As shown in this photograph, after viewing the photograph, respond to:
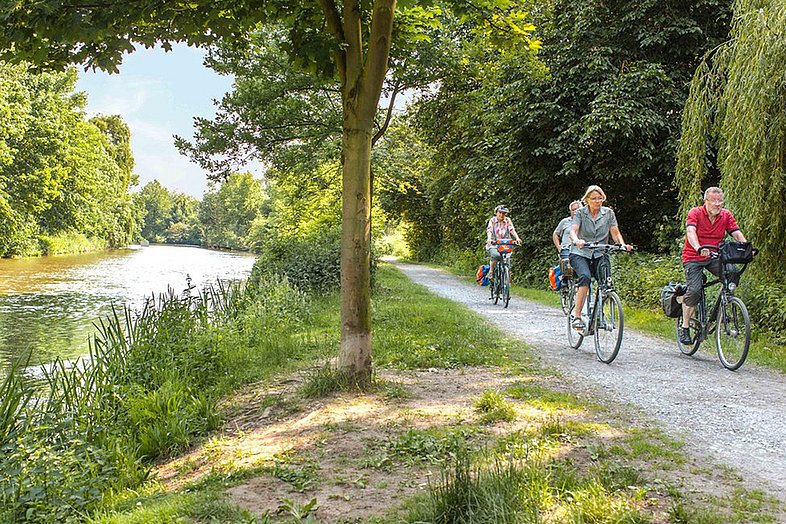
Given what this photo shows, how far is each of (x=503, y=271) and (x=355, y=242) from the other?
8.11m

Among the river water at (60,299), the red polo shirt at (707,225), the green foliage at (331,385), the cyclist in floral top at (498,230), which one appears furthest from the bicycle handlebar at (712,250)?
the river water at (60,299)

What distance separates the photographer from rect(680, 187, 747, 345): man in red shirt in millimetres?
6875

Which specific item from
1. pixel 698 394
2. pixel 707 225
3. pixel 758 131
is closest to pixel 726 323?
pixel 707 225

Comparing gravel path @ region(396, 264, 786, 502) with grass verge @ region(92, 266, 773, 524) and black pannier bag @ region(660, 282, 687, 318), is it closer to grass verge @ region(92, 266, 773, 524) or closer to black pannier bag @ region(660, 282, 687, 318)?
grass verge @ region(92, 266, 773, 524)

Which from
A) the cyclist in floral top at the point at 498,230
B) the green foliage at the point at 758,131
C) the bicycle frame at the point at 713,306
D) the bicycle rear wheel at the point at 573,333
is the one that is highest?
the green foliage at the point at 758,131

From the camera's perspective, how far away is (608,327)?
7109 millimetres

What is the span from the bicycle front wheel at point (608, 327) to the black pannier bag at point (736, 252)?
123 centimetres

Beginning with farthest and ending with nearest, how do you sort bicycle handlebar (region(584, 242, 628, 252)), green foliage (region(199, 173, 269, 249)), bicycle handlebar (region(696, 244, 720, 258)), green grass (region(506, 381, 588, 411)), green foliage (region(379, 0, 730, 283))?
green foliage (region(199, 173, 269, 249))
green foliage (region(379, 0, 730, 283))
bicycle handlebar (region(584, 242, 628, 252))
bicycle handlebar (region(696, 244, 720, 258))
green grass (region(506, 381, 588, 411))

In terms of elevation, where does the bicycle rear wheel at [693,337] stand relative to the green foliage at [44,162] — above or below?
below

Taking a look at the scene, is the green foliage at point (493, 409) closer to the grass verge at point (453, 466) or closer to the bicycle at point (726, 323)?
the grass verge at point (453, 466)

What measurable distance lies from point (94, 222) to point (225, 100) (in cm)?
2734

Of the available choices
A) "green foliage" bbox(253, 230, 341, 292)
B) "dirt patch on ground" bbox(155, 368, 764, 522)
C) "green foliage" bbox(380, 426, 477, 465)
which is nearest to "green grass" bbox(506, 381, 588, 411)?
"dirt patch on ground" bbox(155, 368, 764, 522)

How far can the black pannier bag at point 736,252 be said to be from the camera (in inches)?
264

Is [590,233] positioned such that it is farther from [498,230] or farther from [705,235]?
[498,230]
